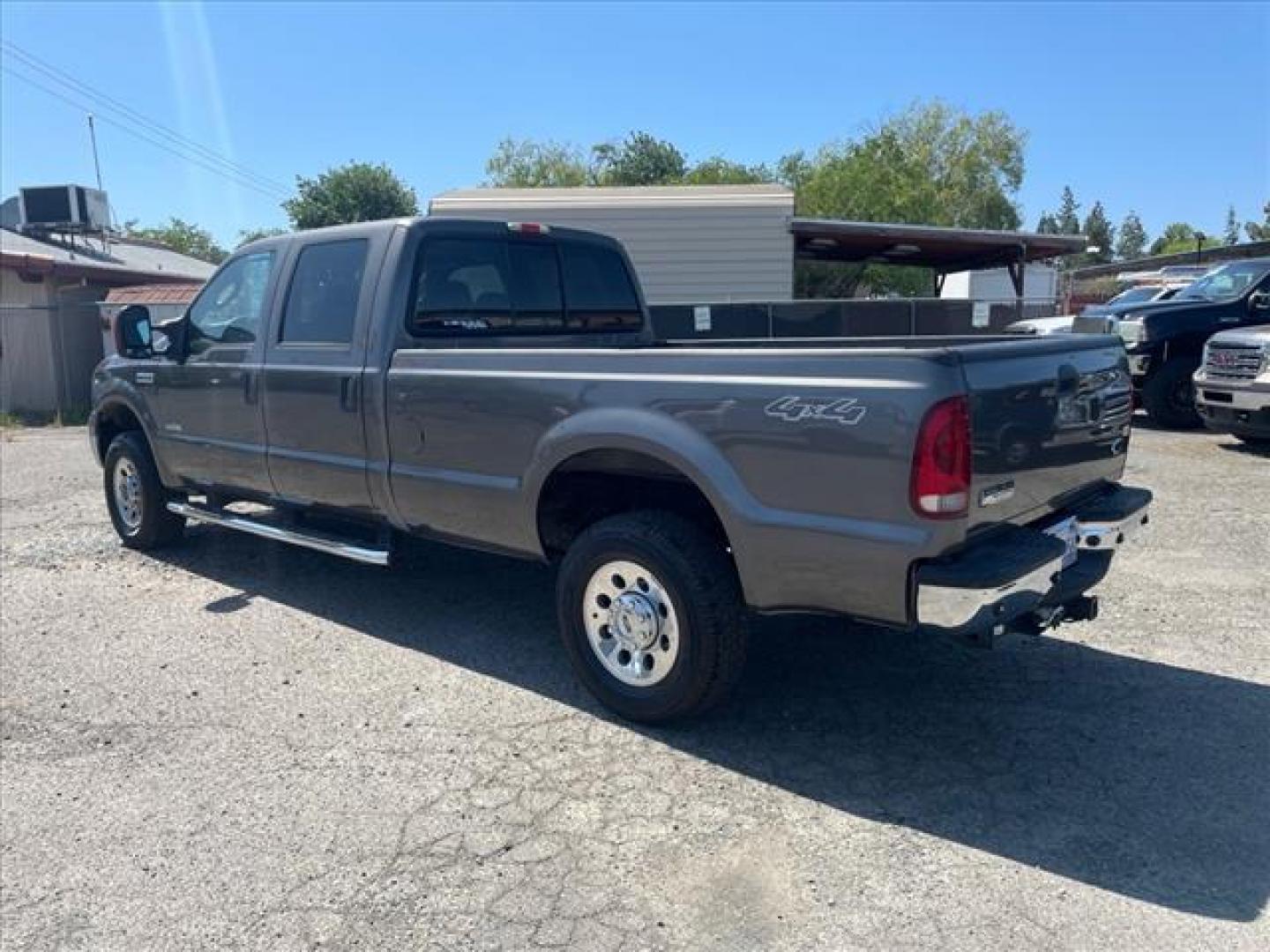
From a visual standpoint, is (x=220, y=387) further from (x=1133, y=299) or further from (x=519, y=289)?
(x=1133, y=299)

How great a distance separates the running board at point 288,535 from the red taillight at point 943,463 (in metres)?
2.97

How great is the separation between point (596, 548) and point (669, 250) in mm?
12926

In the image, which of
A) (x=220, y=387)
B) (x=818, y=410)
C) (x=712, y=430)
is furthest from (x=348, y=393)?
(x=818, y=410)

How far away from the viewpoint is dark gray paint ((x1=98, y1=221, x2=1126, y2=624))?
10.6ft

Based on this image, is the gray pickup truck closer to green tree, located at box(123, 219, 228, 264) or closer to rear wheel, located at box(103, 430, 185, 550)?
rear wheel, located at box(103, 430, 185, 550)

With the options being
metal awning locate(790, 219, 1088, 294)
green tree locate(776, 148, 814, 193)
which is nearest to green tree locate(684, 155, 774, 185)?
green tree locate(776, 148, 814, 193)

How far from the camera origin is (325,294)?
211 inches

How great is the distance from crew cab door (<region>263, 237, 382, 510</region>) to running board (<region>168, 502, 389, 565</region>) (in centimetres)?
20

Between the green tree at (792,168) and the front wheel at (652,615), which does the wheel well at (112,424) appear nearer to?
the front wheel at (652,615)

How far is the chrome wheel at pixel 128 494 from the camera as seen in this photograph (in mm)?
7039

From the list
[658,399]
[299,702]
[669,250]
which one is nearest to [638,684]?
[658,399]

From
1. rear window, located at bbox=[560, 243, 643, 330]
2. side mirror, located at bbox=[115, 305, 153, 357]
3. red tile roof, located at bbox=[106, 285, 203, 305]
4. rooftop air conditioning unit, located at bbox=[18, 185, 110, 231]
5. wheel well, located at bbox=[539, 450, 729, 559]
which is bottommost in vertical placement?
wheel well, located at bbox=[539, 450, 729, 559]

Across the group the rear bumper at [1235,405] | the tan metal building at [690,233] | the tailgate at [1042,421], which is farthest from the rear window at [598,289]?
the tan metal building at [690,233]

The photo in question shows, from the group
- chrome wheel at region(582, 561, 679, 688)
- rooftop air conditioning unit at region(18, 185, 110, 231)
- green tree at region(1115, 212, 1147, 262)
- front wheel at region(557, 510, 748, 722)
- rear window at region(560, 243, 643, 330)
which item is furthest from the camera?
green tree at region(1115, 212, 1147, 262)
